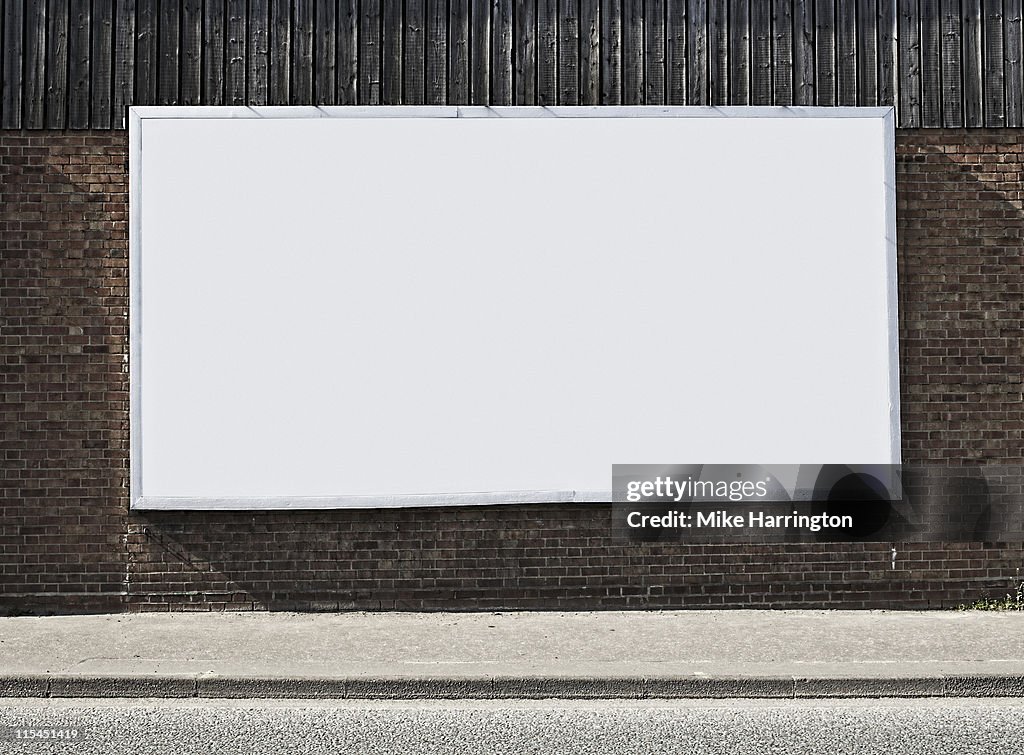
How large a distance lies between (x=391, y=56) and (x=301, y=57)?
0.79 metres

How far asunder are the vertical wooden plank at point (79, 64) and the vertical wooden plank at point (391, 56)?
8.42ft

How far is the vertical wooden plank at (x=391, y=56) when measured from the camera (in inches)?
380

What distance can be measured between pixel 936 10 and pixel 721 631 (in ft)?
19.0

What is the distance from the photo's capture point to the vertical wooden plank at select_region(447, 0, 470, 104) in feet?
31.7

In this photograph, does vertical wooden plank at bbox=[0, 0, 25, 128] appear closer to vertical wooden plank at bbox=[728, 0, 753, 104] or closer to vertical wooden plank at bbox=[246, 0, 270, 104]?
vertical wooden plank at bbox=[246, 0, 270, 104]

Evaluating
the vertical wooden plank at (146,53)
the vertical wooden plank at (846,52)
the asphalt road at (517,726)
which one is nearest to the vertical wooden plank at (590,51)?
the vertical wooden plank at (846,52)

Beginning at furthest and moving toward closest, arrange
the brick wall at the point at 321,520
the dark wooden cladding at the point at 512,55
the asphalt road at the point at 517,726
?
the dark wooden cladding at the point at 512,55 < the brick wall at the point at 321,520 < the asphalt road at the point at 517,726

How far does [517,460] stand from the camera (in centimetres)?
953

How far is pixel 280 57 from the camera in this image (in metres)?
9.65

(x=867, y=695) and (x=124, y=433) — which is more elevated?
(x=124, y=433)

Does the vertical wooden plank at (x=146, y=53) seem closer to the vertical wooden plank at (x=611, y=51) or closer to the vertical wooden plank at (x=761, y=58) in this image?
the vertical wooden plank at (x=611, y=51)

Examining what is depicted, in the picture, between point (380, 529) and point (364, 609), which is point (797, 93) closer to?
point (380, 529)

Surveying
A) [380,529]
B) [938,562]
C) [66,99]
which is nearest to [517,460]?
[380,529]

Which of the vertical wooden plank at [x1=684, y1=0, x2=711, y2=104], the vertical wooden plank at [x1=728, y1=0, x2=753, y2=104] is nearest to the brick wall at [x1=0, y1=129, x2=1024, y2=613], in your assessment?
the vertical wooden plank at [x1=728, y1=0, x2=753, y2=104]
